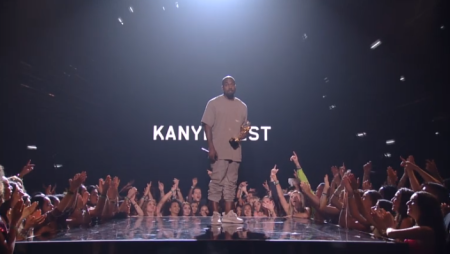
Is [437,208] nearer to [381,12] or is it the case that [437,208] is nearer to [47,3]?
[381,12]

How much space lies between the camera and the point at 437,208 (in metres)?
2.36

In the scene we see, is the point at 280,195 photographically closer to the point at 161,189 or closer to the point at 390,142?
the point at 161,189

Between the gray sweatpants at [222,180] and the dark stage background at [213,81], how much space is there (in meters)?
2.08

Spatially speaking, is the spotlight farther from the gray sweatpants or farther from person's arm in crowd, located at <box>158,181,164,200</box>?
person's arm in crowd, located at <box>158,181,164,200</box>

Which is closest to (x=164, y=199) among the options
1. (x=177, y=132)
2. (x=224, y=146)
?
(x=177, y=132)

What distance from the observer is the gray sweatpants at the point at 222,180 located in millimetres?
3668

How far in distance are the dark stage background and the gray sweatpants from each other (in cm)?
208

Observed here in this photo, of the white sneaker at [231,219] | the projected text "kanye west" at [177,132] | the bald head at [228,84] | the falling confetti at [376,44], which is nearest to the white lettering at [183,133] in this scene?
the projected text "kanye west" at [177,132]

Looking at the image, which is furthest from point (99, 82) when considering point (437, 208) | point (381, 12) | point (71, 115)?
point (437, 208)

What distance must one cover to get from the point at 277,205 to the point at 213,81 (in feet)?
6.66

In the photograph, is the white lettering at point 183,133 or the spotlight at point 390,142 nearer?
the white lettering at point 183,133

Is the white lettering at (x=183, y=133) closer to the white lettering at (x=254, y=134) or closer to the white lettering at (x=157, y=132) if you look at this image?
the white lettering at (x=157, y=132)

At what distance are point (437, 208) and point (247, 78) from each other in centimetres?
396

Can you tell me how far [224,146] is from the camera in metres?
3.68
